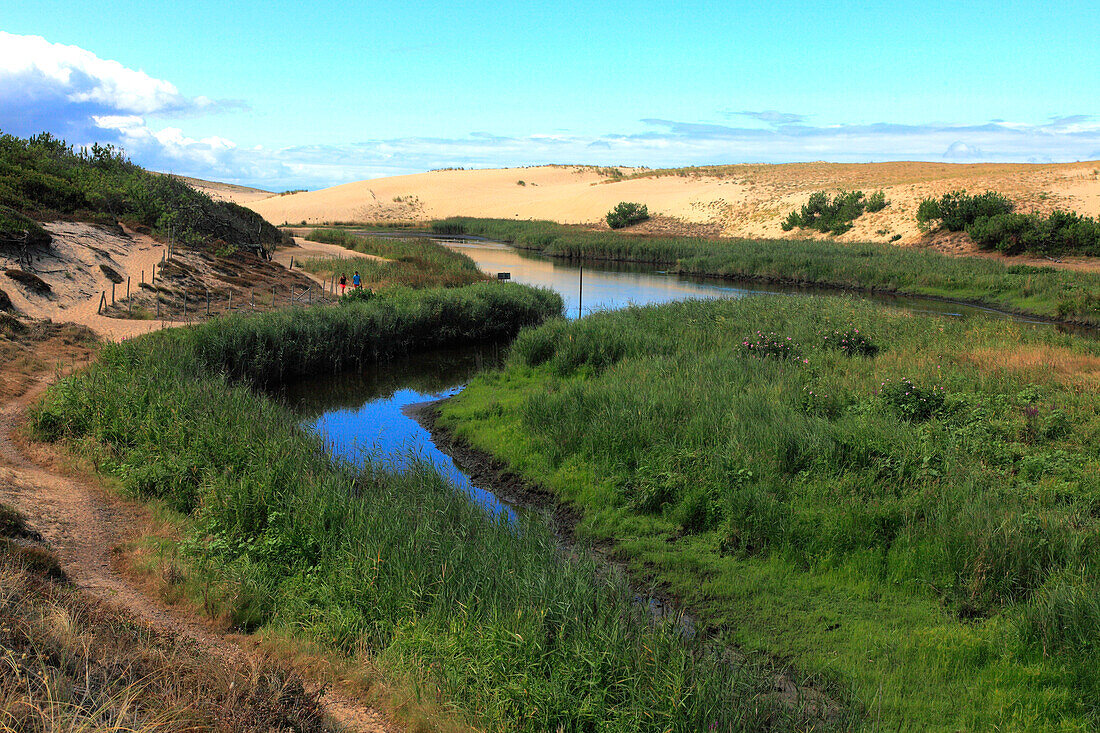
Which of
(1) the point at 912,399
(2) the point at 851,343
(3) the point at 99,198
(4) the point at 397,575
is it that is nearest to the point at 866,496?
(1) the point at 912,399

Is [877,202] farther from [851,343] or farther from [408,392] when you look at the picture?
[408,392]

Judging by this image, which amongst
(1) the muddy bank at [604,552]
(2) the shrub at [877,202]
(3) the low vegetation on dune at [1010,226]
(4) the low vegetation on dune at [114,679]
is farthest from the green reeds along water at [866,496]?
(2) the shrub at [877,202]

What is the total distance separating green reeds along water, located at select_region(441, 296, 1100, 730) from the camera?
6609mm

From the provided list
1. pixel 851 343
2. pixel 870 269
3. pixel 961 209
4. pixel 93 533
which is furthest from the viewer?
pixel 961 209

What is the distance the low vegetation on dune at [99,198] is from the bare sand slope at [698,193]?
4422 centimetres

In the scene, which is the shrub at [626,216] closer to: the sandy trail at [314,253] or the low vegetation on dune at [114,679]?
the sandy trail at [314,253]

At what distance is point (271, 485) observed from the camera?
362 inches

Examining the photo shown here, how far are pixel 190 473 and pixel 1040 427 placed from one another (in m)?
12.4

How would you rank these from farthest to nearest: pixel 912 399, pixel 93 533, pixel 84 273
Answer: pixel 84 273, pixel 912 399, pixel 93 533

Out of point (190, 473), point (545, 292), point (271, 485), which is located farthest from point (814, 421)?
point (545, 292)

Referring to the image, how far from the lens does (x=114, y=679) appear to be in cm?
511

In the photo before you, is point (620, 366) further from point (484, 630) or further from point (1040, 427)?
point (484, 630)

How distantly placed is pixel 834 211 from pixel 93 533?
6179 cm

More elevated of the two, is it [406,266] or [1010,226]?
[1010,226]
